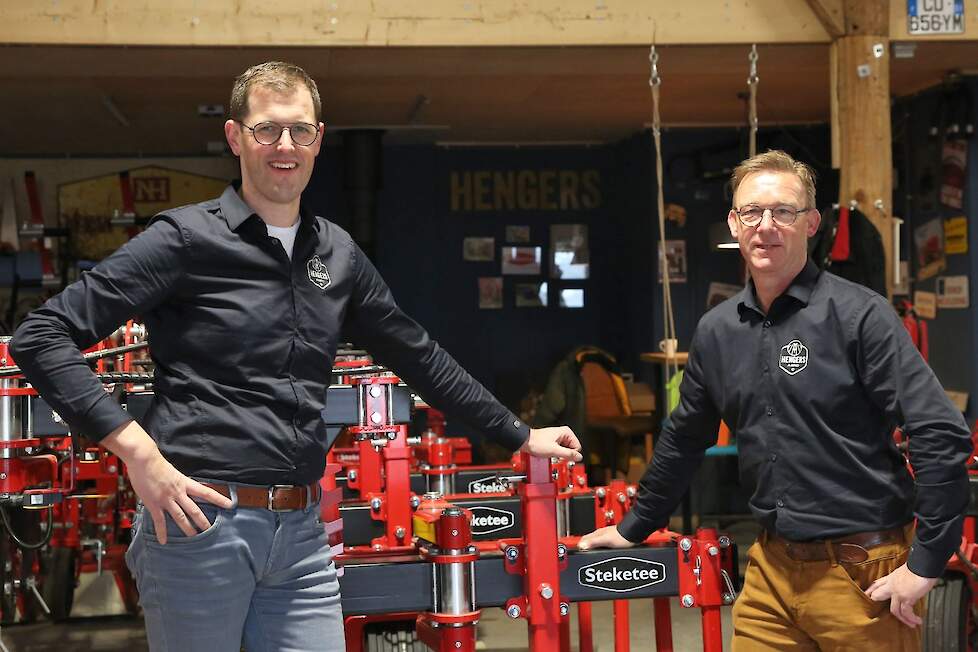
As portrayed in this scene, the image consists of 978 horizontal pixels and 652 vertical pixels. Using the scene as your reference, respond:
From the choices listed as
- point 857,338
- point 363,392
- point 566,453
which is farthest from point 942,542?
point 363,392

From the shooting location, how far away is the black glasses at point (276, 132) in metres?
2.35

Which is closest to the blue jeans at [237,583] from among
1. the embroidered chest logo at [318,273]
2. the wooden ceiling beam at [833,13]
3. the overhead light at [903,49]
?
the embroidered chest logo at [318,273]

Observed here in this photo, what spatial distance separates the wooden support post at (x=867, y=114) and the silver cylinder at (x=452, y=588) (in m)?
3.85

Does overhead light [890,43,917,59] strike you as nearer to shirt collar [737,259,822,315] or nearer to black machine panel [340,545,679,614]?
shirt collar [737,259,822,315]

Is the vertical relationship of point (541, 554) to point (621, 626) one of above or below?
above

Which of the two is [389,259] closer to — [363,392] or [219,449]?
[363,392]

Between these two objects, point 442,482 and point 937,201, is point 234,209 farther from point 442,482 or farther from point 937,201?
point 937,201

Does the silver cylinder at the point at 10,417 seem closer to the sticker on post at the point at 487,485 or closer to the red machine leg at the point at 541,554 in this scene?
the red machine leg at the point at 541,554

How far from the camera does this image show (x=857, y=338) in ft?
8.77

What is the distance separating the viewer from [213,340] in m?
2.27

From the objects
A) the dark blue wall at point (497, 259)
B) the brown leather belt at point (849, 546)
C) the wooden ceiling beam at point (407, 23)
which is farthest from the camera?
the dark blue wall at point (497, 259)

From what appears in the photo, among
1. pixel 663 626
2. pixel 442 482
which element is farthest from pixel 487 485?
pixel 663 626

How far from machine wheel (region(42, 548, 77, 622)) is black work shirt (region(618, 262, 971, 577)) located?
4251mm

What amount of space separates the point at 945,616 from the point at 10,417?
302 cm
